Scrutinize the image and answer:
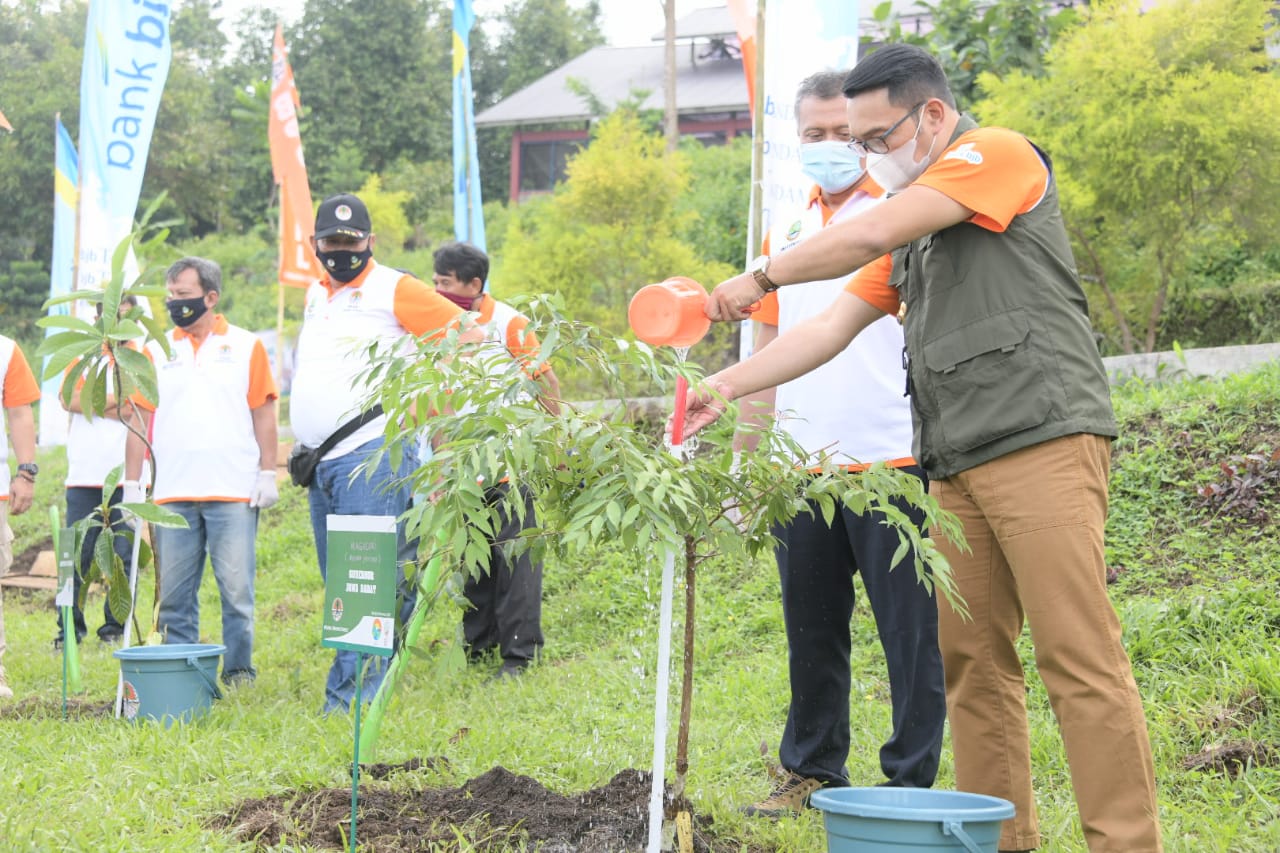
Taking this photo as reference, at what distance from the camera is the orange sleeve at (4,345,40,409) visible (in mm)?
6160

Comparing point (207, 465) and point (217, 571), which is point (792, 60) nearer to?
point (207, 465)

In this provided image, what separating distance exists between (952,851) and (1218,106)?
787cm

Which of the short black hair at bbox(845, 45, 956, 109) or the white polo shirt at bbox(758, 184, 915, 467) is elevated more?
the short black hair at bbox(845, 45, 956, 109)

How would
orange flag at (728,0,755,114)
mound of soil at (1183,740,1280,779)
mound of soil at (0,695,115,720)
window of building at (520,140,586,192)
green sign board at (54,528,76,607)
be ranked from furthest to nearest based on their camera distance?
window of building at (520,140,586,192), orange flag at (728,0,755,114), green sign board at (54,528,76,607), mound of soil at (0,695,115,720), mound of soil at (1183,740,1280,779)

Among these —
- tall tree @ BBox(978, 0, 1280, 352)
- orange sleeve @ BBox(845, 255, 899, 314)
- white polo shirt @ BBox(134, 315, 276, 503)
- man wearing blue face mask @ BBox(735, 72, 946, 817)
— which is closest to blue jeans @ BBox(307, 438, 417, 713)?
white polo shirt @ BBox(134, 315, 276, 503)

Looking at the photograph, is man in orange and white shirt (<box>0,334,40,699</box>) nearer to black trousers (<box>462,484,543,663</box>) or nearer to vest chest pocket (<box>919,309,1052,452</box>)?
black trousers (<box>462,484,543,663</box>)

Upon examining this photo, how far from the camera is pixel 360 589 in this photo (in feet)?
10.7

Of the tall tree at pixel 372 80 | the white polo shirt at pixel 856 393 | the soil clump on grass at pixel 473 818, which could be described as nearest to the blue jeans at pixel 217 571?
the soil clump on grass at pixel 473 818

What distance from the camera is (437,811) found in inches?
140

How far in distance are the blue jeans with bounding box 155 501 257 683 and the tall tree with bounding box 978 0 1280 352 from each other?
6268 millimetres

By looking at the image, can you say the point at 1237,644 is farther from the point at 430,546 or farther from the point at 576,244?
the point at 576,244

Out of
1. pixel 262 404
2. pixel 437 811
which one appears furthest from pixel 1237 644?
pixel 262 404

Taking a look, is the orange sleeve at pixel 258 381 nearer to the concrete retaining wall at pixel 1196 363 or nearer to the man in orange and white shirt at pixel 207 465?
the man in orange and white shirt at pixel 207 465

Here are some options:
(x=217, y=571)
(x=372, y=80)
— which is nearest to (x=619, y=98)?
(x=372, y=80)
